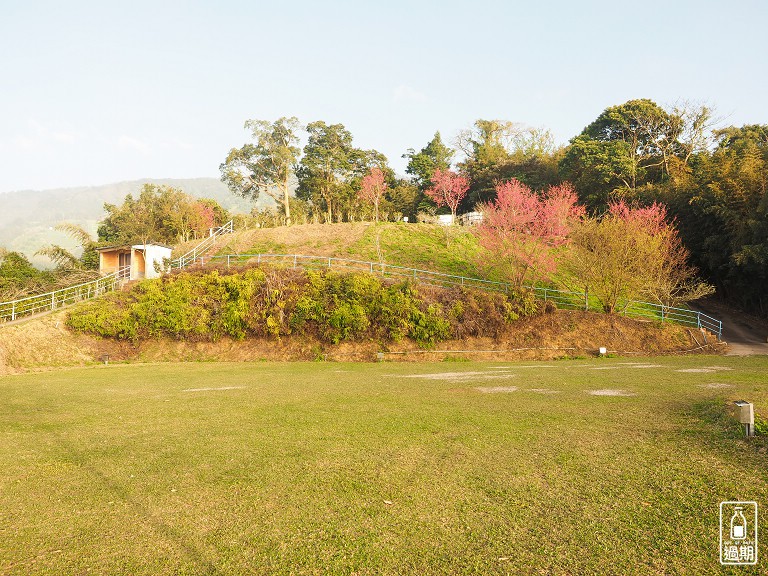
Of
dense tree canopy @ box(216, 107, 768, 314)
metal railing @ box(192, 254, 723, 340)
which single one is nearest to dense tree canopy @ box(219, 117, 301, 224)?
dense tree canopy @ box(216, 107, 768, 314)

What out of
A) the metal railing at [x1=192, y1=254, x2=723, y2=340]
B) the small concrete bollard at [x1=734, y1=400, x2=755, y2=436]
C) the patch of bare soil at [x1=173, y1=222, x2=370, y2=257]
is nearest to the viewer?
the small concrete bollard at [x1=734, y1=400, x2=755, y2=436]

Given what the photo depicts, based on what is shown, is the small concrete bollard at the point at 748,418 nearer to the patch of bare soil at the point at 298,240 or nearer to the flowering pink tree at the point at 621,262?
the flowering pink tree at the point at 621,262

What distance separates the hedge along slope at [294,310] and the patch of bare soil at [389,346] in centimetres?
41

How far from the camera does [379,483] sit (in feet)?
17.6

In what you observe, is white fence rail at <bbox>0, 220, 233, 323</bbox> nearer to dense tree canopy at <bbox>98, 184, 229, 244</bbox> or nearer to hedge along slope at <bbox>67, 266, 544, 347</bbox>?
hedge along slope at <bbox>67, 266, 544, 347</bbox>

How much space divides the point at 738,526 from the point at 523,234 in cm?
2444

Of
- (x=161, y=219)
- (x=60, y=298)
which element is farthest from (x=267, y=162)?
(x=60, y=298)

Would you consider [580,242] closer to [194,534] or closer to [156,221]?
[194,534]

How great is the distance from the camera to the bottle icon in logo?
4.02m

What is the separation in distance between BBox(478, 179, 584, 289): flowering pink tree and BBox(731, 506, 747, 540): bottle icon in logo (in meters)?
22.4

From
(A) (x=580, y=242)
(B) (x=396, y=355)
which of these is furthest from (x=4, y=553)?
(A) (x=580, y=242)

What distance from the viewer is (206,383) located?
45.6 feet

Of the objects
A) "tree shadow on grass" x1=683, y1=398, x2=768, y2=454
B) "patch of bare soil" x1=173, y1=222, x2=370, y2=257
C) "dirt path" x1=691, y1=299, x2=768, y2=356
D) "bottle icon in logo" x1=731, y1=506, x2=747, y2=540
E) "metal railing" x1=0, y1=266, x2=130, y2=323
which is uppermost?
"patch of bare soil" x1=173, y1=222, x2=370, y2=257

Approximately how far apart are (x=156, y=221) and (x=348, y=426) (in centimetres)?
4928
